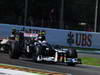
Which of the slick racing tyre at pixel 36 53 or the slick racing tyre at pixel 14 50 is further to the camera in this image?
the slick racing tyre at pixel 14 50

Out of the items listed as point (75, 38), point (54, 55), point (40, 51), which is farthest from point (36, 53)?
point (75, 38)

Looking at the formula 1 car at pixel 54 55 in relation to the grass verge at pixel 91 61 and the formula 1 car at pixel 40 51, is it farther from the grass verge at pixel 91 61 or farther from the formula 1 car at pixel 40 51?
the grass verge at pixel 91 61

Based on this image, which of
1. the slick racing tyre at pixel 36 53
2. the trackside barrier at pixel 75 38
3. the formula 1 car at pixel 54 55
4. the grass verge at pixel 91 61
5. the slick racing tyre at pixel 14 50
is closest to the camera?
the formula 1 car at pixel 54 55

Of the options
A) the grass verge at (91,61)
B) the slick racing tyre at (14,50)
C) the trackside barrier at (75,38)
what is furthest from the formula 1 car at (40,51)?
the trackside barrier at (75,38)

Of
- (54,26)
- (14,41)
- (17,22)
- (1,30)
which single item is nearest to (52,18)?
(54,26)

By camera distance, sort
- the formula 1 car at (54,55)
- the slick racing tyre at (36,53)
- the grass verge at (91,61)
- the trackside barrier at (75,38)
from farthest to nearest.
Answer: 1. the trackside barrier at (75,38)
2. the grass verge at (91,61)
3. the slick racing tyre at (36,53)
4. the formula 1 car at (54,55)

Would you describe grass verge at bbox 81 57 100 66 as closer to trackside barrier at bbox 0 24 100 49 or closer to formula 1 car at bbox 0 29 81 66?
formula 1 car at bbox 0 29 81 66

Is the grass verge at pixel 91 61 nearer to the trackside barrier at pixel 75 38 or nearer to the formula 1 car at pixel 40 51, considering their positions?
the formula 1 car at pixel 40 51

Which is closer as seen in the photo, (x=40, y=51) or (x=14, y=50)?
(x=40, y=51)

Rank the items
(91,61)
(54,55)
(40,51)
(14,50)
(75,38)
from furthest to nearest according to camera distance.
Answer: (75,38) < (91,61) < (14,50) < (40,51) < (54,55)

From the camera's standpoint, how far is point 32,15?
87.9 ft

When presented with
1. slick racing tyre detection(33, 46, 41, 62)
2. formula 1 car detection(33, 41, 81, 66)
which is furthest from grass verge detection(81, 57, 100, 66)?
slick racing tyre detection(33, 46, 41, 62)

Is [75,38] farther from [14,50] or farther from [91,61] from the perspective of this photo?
[14,50]

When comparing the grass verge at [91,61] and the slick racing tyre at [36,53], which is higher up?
the slick racing tyre at [36,53]
